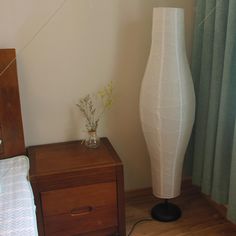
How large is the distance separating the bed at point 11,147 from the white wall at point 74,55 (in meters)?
0.12

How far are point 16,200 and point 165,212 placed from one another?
1.06m

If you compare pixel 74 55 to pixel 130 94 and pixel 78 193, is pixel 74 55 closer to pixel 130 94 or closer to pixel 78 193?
pixel 130 94

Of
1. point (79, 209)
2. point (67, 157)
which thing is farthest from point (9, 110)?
point (79, 209)

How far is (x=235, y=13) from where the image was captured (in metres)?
1.50

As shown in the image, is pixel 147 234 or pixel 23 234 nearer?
pixel 23 234

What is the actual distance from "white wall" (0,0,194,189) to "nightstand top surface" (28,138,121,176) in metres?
0.10

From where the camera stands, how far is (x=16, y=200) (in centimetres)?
126

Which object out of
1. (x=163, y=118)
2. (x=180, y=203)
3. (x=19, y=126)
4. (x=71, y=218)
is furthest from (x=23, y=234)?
(x=180, y=203)

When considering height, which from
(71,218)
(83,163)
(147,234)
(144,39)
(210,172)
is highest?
(144,39)

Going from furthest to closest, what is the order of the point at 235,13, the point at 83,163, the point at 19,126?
the point at 19,126 → the point at 83,163 → the point at 235,13

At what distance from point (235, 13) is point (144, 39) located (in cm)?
60

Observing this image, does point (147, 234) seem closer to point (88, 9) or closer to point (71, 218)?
point (71, 218)

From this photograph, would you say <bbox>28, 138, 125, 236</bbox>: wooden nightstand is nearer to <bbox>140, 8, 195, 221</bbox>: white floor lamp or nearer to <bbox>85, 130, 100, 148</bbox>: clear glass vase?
<bbox>85, 130, 100, 148</bbox>: clear glass vase

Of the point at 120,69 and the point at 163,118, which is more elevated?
the point at 120,69
